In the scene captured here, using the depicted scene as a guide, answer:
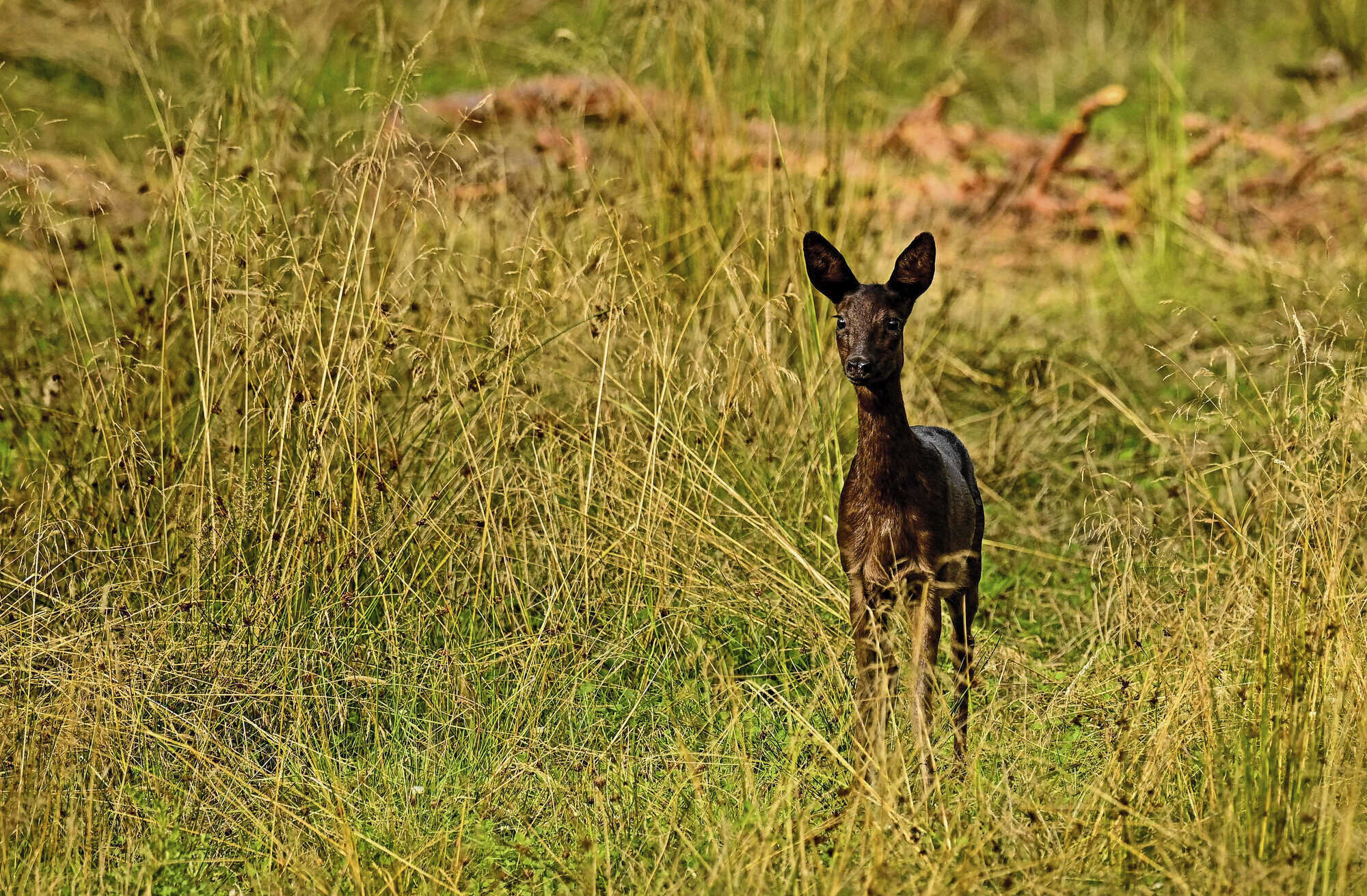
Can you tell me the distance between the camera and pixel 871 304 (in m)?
3.44

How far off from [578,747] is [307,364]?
1.38 meters

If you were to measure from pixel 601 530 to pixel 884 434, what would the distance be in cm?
106

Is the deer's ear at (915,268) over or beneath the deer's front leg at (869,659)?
over

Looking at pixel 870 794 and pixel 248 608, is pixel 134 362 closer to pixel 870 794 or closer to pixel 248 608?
pixel 248 608

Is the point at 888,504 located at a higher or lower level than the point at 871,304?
lower

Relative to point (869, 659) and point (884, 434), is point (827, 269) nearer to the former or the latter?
point (884, 434)

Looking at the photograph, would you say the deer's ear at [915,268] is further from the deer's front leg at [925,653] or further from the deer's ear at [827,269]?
the deer's front leg at [925,653]

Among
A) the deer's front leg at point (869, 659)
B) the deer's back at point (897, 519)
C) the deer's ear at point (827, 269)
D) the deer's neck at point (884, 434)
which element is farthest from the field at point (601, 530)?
the deer's ear at point (827, 269)

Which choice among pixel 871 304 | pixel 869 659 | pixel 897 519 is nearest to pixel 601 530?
pixel 869 659

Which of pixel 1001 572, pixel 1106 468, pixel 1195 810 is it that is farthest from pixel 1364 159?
pixel 1195 810

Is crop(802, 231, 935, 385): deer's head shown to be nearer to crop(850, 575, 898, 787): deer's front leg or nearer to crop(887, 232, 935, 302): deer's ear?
crop(887, 232, 935, 302): deer's ear

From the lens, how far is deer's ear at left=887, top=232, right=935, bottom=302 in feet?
11.4

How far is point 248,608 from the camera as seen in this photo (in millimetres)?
3986

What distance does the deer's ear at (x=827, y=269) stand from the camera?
3514mm
